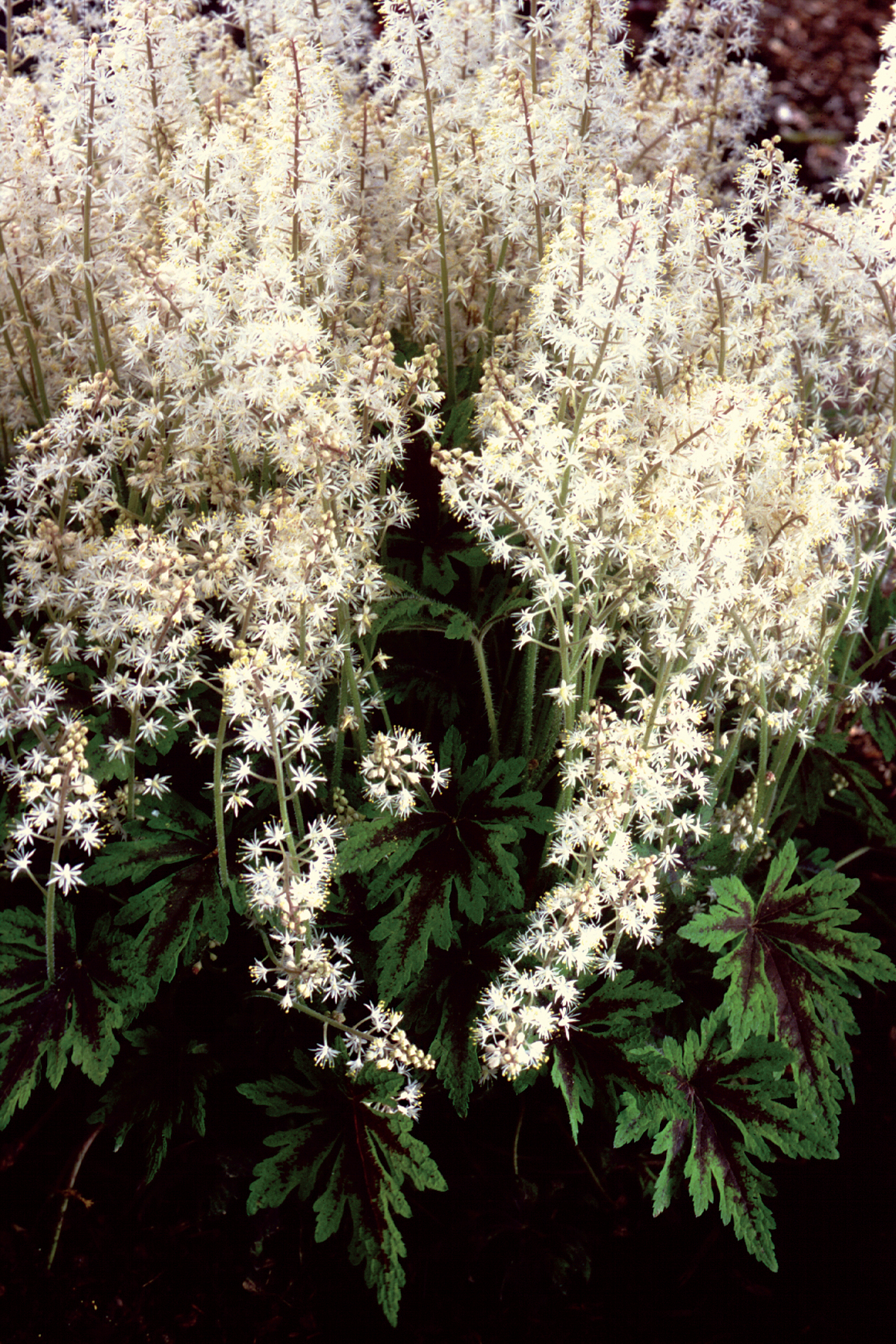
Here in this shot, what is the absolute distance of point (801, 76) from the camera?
6.07 meters

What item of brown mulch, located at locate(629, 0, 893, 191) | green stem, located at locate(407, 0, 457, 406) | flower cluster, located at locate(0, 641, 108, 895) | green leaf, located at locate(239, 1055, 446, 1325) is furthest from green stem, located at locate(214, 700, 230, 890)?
brown mulch, located at locate(629, 0, 893, 191)

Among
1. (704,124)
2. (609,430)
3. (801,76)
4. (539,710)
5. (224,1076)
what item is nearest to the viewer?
(609,430)

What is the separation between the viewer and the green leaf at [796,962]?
1688 mm

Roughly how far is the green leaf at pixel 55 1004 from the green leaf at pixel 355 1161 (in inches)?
9.4

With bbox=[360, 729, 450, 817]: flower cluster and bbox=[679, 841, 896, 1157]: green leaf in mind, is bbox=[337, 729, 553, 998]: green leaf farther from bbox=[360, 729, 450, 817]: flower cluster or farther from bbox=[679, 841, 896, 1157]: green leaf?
bbox=[679, 841, 896, 1157]: green leaf

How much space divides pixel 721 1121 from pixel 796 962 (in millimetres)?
300

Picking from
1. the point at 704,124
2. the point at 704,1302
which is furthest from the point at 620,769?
the point at 704,124

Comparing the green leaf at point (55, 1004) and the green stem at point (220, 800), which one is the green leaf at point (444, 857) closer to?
the green stem at point (220, 800)

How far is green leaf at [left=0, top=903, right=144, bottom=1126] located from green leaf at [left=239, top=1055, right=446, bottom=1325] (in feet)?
0.79

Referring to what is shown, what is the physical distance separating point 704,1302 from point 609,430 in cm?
168

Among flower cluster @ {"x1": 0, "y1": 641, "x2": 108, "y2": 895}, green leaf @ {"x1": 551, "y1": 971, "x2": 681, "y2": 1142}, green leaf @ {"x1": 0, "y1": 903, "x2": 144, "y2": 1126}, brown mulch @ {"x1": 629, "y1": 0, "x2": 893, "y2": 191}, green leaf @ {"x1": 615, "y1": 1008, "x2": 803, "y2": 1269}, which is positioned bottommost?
green leaf @ {"x1": 615, "y1": 1008, "x2": 803, "y2": 1269}

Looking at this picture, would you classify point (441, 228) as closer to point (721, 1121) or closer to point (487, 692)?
point (487, 692)

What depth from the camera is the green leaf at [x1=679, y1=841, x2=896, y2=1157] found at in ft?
5.54

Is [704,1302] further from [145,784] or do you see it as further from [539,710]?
[145,784]
